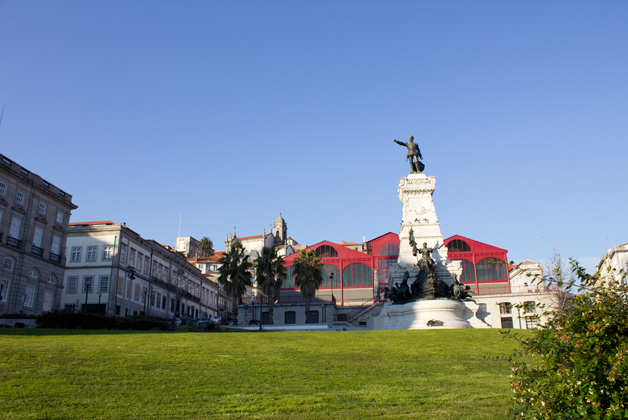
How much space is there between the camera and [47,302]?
150 feet

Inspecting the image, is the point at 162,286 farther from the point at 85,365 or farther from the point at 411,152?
the point at 85,365

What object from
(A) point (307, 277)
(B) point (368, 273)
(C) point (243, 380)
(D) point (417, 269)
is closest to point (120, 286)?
(A) point (307, 277)

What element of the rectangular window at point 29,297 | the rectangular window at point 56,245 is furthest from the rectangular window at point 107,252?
the rectangular window at point 29,297

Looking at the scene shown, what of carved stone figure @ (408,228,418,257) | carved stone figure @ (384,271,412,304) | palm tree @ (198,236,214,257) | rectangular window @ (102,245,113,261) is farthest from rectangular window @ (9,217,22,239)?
palm tree @ (198,236,214,257)

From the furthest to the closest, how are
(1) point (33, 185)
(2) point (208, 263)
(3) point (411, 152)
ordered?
(2) point (208, 263)
(3) point (411, 152)
(1) point (33, 185)

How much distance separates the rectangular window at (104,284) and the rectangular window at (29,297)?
12259mm

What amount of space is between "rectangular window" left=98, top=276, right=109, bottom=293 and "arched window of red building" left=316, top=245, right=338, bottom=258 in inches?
1175

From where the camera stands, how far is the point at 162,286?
66438mm

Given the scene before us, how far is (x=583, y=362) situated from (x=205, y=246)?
122822 mm

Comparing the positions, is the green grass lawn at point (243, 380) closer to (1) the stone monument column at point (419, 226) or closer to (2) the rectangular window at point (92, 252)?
(1) the stone monument column at point (419, 226)

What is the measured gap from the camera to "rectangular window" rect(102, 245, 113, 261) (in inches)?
2255

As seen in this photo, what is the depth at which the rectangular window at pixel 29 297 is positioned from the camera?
4250 cm

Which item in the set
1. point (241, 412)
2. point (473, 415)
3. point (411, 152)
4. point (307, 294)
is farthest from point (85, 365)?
point (307, 294)

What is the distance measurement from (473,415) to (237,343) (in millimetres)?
13138
